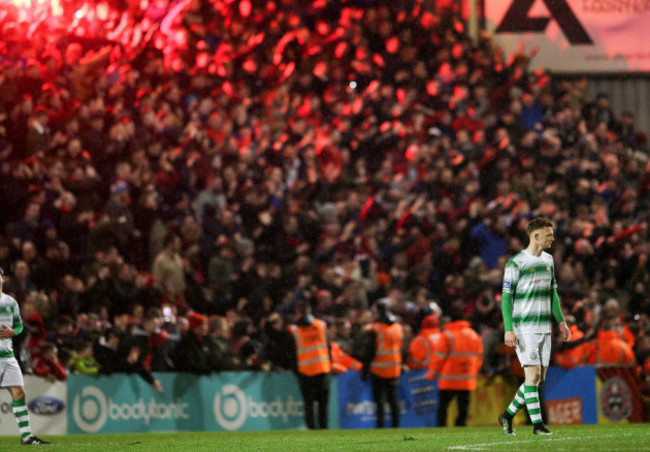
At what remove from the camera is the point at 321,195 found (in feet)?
65.3

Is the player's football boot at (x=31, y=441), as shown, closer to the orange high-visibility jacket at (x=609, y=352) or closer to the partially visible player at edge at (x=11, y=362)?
the partially visible player at edge at (x=11, y=362)

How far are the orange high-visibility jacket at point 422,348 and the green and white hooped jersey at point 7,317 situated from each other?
6322mm

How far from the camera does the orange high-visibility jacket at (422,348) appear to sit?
16.8 meters

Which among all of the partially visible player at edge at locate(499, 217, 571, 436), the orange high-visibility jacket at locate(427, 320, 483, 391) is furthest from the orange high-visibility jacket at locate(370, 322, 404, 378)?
the partially visible player at edge at locate(499, 217, 571, 436)

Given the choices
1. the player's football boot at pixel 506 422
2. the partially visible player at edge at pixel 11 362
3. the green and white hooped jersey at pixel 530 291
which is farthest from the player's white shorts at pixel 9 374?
the green and white hooped jersey at pixel 530 291

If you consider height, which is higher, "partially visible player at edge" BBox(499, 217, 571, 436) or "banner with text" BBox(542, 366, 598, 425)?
"partially visible player at edge" BBox(499, 217, 571, 436)

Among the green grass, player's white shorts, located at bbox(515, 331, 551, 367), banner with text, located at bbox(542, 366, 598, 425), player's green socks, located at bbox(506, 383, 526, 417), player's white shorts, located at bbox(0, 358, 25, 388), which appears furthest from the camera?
banner with text, located at bbox(542, 366, 598, 425)

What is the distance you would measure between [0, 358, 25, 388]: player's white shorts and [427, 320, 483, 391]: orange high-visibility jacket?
6.18 m

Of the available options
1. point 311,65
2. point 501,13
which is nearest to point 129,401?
point 311,65

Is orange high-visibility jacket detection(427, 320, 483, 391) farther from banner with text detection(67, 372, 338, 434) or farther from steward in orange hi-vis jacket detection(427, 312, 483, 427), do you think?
banner with text detection(67, 372, 338, 434)

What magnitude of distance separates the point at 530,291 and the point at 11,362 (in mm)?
5718

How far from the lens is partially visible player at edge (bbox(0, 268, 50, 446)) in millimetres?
12664

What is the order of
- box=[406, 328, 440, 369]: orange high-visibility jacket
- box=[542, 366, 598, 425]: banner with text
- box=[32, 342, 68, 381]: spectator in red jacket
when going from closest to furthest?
box=[32, 342, 68, 381]: spectator in red jacket, box=[406, 328, 440, 369]: orange high-visibility jacket, box=[542, 366, 598, 425]: banner with text

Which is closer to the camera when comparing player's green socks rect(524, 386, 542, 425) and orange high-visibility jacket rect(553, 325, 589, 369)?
player's green socks rect(524, 386, 542, 425)
